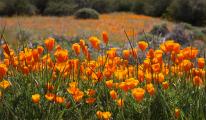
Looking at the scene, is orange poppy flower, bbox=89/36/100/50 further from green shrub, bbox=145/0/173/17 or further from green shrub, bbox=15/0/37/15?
green shrub, bbox=145/0/173/17

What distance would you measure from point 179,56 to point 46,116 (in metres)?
1.07

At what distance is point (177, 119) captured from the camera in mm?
3225

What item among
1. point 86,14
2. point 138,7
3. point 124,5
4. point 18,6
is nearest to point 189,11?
point 138,7

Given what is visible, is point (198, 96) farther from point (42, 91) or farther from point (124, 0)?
point (124, 0)

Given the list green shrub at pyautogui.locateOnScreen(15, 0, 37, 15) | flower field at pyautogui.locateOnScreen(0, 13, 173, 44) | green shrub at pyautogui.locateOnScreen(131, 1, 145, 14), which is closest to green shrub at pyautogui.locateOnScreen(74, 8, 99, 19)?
flower field at pyautogui.locateOnScreen(0, 13, 173, 44)

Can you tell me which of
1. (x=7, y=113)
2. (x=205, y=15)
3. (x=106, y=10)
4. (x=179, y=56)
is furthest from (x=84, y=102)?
(x=106, y=10)

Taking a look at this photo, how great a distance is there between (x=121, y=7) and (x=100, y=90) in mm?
40914

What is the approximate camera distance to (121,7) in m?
44.4

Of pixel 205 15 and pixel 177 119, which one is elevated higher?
pixel 177 119

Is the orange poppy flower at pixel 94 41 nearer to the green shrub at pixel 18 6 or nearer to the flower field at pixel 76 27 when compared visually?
the flower field at pixel 76 27

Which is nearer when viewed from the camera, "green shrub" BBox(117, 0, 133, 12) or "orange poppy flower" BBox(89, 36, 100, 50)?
"orange poppy flower" BBox(89, 36, 100, 50)

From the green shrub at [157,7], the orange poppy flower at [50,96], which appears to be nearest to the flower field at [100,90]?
the orange poppy flower at [50,96]

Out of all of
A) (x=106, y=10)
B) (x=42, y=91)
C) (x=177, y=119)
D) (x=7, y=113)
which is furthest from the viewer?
(x=106, y=10)

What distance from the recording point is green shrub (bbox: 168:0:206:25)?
36594 mm
